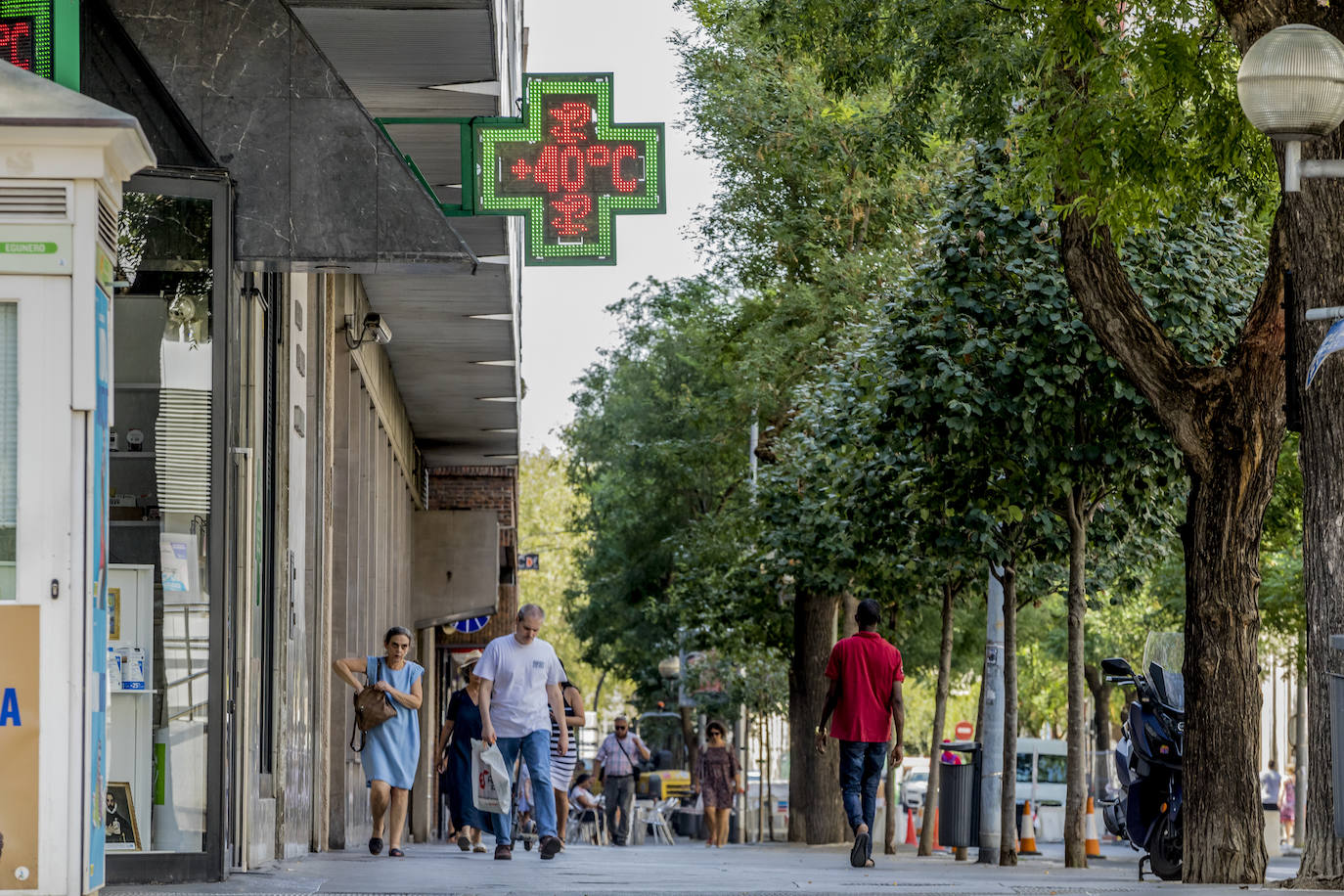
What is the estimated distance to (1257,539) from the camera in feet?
39.3

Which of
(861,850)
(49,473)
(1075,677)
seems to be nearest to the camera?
(49,473)

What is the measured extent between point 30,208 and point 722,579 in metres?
24.7

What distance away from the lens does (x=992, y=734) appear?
20328 mm

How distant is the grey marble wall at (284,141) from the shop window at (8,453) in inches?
118

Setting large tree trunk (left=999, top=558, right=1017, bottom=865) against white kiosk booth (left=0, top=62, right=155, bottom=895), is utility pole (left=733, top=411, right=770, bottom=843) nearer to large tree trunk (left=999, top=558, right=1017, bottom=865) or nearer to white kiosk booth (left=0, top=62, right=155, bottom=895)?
large tree trunk (left=999, top=558, right=1017, bottom=865)

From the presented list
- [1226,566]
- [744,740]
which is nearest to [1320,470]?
[1226,566]

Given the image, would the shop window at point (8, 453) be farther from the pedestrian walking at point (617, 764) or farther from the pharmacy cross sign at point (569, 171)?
the pedestrian walking at point (617, 764)

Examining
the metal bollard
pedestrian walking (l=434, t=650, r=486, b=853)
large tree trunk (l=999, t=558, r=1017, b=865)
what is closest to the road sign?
large tree trunk (l=999, t=558, r=1017, b=865)

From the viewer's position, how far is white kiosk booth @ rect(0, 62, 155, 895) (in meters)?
6.77

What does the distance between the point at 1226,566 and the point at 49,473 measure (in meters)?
7.45

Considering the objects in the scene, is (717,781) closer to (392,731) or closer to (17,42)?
(392,731)

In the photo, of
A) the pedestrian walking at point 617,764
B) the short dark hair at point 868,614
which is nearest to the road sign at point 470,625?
the pedestrian walking at point 617,764

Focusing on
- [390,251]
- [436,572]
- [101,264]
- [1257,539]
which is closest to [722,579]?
[436,572]

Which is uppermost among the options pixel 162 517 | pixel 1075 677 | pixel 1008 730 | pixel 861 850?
pixel 162 517
